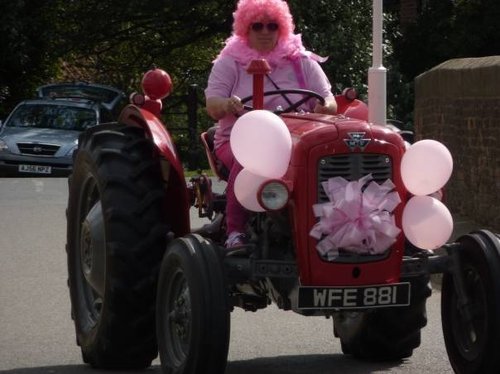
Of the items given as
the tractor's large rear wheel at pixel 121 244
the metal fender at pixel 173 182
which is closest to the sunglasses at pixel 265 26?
the metal fender at pixel 173 182

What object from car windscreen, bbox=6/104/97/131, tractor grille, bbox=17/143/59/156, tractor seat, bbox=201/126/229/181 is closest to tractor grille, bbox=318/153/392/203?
tractor seat, bbox=201/126/229/181

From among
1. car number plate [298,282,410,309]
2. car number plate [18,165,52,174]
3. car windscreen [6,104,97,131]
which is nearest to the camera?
car number plate [298,282,410,309]

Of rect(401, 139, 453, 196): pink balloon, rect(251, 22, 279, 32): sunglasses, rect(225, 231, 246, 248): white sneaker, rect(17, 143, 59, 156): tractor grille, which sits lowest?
rect(17, 143, 59, 156): tractor grille

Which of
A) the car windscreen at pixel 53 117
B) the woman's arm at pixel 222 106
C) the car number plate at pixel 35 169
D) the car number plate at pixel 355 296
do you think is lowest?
the car number plate at pixel 35 169

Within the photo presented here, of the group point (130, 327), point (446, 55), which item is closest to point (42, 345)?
point (130, 327)

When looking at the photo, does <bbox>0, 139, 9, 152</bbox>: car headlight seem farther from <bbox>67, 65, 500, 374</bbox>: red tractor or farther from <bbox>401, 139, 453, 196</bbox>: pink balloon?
<bbox>401, 139, 453, 196</bbox>: pink balloon

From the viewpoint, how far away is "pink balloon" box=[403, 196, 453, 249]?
7281mm

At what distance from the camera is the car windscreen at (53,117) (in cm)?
2692

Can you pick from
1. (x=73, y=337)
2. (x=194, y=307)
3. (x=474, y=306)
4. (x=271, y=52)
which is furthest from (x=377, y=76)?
(x=194, y=307)

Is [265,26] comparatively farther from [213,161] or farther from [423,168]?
[423,168]

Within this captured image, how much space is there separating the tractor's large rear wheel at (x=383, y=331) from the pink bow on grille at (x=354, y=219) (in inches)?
39.6

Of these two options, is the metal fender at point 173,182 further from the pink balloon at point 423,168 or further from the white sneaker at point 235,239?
the pink balloon at point 423,168

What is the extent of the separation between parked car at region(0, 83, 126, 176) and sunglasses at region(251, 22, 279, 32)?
54.1 feet

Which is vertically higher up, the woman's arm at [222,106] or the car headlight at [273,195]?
the woman's arm at [222,106]
